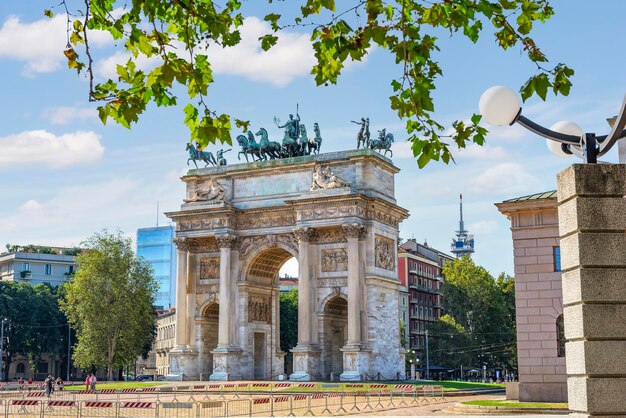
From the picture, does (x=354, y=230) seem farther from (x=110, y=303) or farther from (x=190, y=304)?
(x=110, y=303)

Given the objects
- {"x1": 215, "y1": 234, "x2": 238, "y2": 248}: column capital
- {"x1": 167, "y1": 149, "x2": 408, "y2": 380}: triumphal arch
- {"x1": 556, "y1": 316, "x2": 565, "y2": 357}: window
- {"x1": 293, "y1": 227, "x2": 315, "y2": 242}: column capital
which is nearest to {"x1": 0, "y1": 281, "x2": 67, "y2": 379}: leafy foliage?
{"x1": 167, "y1": 149, "x2": 408, "y2": 380}: triumphal arch

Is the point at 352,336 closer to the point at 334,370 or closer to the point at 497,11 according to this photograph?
the point at 334,370

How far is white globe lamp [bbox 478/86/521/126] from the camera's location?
12422mm

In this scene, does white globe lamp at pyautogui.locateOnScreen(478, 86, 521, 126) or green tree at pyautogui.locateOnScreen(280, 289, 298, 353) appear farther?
green tree at pyautogui.locateOnScreen(280, 289, 298, 353)

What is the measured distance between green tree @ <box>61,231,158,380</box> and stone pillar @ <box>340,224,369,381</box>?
23.6m

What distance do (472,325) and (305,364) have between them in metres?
45.7

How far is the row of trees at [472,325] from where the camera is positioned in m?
96.5

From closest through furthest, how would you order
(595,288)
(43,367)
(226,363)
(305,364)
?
1. (595,288)
2. (305,364)
3. (226,363)
4. (43,367)

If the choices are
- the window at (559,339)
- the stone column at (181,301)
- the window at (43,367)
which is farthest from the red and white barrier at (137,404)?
the window at (43,367)

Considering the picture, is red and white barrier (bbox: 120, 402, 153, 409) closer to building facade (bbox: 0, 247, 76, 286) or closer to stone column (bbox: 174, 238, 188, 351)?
stone column (bbox: 174, 238, 188, 351)

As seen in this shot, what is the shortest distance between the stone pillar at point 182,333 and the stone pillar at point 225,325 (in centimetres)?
263

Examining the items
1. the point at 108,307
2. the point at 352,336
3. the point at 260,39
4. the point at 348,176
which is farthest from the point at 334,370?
the point at 260,39

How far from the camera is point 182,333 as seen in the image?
2517 inches

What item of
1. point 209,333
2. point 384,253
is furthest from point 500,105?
point 209,333
